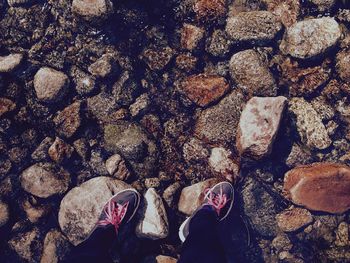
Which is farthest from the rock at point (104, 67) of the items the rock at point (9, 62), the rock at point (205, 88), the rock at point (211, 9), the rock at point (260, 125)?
the rock at point (260, 125)

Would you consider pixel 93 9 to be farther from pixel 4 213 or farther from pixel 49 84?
pixel 4 213

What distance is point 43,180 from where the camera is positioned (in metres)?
5.81

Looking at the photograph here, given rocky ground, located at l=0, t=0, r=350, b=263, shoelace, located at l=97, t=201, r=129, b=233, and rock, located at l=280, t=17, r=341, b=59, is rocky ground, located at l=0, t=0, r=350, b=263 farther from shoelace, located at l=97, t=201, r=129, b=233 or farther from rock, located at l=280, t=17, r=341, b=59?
shoelace, located at l=97, t=201, r=129, b=233

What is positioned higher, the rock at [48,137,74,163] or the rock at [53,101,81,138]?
the rock at [53,101,81,138]

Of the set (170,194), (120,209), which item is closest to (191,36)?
(170,194)

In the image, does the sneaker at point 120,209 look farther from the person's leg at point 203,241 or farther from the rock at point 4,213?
the rock at point 4,213

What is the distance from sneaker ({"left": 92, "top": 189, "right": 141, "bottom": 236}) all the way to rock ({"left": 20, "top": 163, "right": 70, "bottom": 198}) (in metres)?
0.96

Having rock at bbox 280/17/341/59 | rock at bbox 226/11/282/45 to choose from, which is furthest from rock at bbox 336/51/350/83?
rock at bbox 226/11/282/45

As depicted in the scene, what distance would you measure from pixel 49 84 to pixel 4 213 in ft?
8.38

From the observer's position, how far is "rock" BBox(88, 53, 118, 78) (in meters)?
5.85

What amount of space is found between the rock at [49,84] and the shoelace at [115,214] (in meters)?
2.31

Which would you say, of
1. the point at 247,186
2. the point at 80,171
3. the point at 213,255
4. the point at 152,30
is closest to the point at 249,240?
the point at 247,186

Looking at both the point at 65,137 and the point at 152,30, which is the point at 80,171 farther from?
the point at 152,30

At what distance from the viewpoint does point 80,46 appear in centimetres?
605
